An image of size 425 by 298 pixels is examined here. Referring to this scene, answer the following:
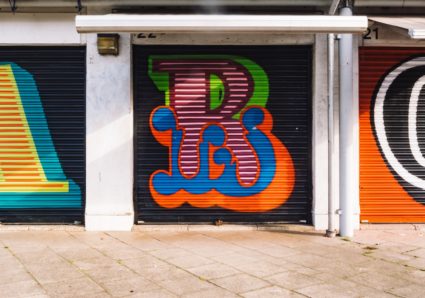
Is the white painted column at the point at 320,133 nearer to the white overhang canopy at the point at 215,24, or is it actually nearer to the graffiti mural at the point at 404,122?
the graffiti mural at the point at 404,122

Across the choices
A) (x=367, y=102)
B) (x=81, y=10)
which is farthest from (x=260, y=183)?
(x=81, y=10)

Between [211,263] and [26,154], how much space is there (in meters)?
4.26

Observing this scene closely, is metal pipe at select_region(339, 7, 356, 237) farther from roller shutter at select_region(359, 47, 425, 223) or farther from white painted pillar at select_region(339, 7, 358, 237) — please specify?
roller shutter at select_region(359, 47, 425, 223)

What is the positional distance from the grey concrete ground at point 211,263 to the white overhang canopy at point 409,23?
3149 mm

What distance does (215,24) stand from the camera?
6.39 meters

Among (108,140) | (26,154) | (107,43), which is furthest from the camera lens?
(26,154)

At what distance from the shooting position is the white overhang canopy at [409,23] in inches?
262

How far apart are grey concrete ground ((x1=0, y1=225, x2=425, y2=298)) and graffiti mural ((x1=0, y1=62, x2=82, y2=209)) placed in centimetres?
62

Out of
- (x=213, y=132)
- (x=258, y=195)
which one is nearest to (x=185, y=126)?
(x=213, y=132)

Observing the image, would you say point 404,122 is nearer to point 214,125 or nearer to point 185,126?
point 214,125

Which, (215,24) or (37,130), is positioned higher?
(215,24)

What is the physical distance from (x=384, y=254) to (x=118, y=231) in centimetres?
435

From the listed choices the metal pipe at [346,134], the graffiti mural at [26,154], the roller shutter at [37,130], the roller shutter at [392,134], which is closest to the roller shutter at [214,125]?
the metal pipe at [346,134]

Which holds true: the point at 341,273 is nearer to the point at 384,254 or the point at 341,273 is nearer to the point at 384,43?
the point at 384,254
